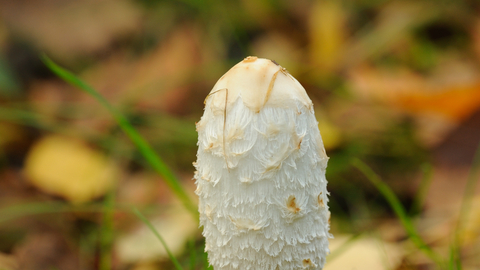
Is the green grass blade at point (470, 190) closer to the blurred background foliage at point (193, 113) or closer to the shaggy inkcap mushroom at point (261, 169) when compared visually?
the blurred background foliage at point (193, 113)

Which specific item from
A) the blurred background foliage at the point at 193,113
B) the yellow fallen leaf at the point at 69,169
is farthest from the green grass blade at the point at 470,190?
the yellow fallen leaf at the point at 69,169

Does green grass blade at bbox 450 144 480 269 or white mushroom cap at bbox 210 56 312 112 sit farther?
green grass blade at bbox 450 144 480 269

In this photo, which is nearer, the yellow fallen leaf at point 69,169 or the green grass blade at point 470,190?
the green grass blade at point 470,190

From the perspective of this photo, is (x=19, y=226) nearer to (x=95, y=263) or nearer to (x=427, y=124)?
(x=95, y=263)

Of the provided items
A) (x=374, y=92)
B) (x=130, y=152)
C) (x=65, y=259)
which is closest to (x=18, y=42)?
(x=130, y=152)

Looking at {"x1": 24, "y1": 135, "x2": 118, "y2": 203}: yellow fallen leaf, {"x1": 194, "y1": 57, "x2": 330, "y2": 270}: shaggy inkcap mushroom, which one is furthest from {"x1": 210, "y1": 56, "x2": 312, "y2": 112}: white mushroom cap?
{"x1": 24, "y1": 135, "x2": 118, "y2": 203}: yellow fallen leaf

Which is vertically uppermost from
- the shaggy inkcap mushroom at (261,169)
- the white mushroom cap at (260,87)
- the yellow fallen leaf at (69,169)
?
the yellow fallen leaf at (69,169)

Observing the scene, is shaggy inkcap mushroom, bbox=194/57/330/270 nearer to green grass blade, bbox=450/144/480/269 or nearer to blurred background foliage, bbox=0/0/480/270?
blurred background foliage, bbox=0/0/480/270
